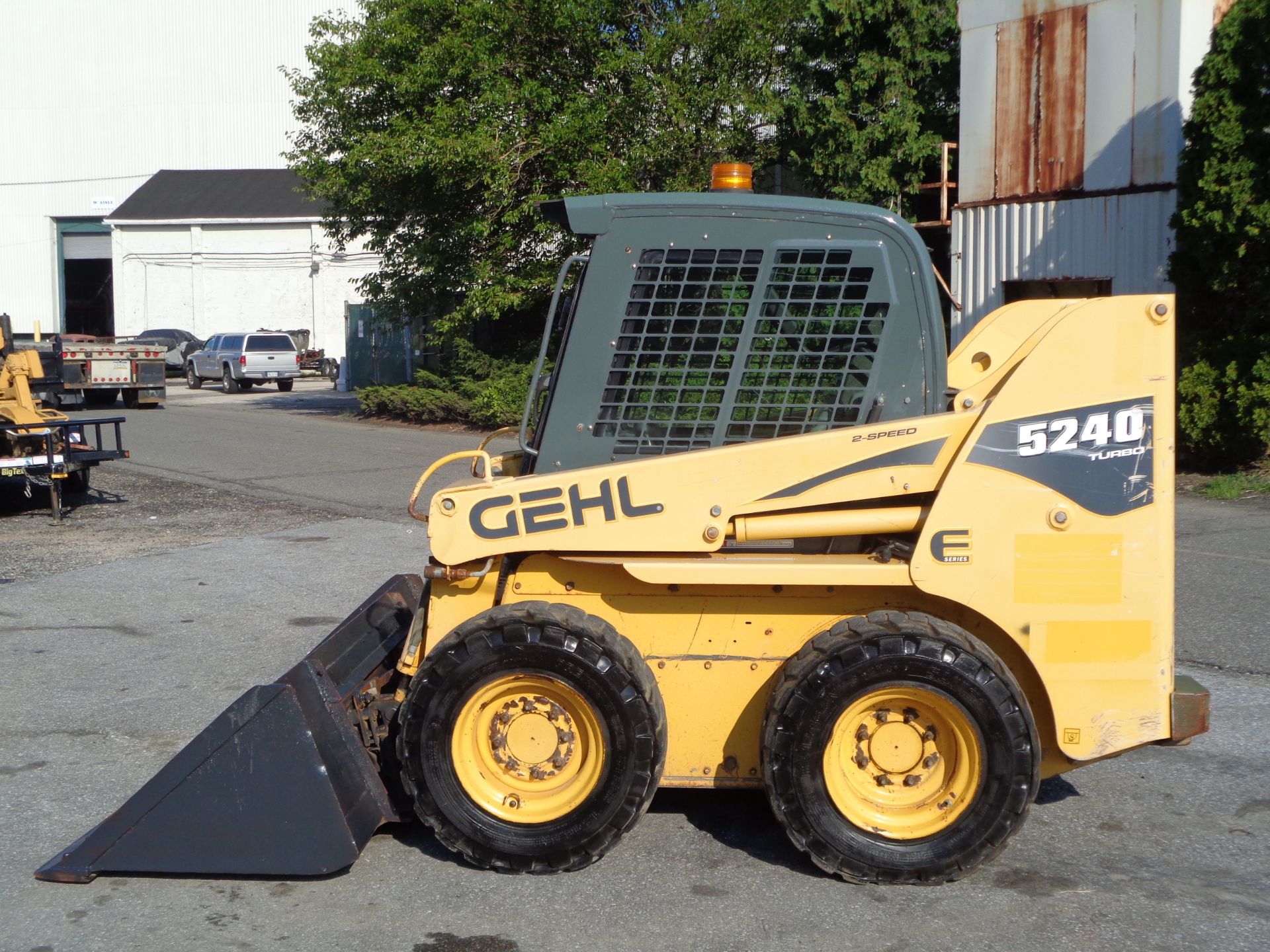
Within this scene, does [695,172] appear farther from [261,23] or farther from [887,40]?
[261,23]

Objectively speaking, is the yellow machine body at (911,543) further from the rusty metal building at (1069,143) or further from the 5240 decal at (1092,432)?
the rusty metal building at (1069,143)

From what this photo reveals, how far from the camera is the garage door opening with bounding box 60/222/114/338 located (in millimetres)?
55125

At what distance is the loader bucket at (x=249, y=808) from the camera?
4391 millimetres

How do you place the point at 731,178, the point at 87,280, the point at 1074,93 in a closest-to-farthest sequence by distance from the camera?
the point at 731,178 < the point at 1074,93 < the point at 87,280

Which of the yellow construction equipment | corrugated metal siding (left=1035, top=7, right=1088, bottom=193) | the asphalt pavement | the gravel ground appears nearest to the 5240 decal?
the asphalt pavement

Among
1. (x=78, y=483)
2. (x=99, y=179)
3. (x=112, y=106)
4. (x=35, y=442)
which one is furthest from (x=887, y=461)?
(x=112, y=106)

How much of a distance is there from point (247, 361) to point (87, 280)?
84.2 feet

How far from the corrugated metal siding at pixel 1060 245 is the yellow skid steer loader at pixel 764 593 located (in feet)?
39.1

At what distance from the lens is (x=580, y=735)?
455 centimetres

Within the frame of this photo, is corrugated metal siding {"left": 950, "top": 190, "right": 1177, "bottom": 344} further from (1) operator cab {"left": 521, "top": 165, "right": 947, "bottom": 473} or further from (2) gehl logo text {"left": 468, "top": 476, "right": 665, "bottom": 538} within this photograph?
(2) gehl logo text {"left": 468, "top": 476, "right": 665, "bottom": 538}

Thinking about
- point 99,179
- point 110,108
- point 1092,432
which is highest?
point 110,108

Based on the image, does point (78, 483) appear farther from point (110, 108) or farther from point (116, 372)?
point (110, 108)

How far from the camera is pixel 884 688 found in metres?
4.31

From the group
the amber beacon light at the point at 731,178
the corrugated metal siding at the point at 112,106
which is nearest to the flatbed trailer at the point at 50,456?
the amber beacon light at the point at 731,178
